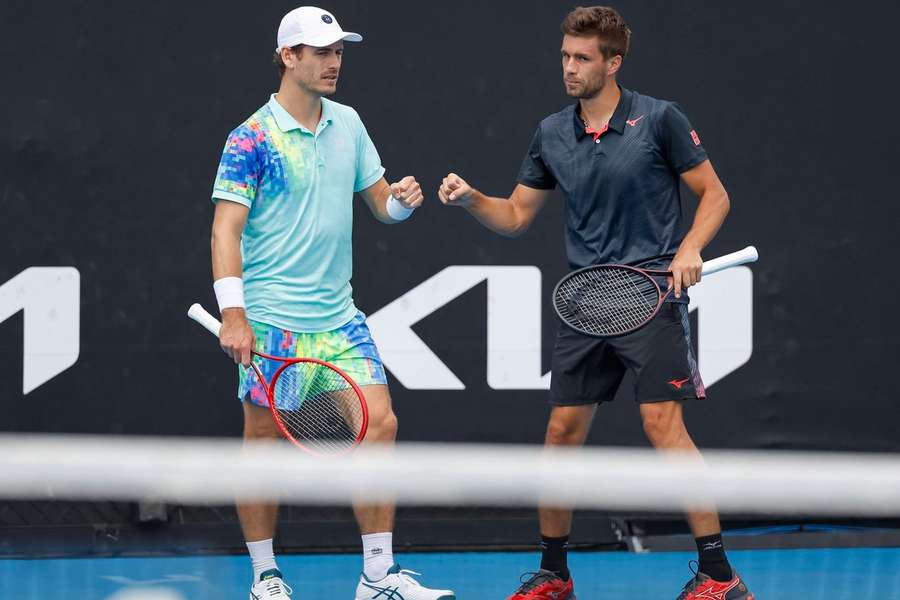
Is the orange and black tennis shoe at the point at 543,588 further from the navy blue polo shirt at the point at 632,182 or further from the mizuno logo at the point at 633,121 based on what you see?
the mizuno logo at the point at 633,121

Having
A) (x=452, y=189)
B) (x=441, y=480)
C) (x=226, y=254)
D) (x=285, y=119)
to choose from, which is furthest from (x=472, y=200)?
(x=441, y=480)

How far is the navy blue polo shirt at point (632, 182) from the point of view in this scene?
3.84 m

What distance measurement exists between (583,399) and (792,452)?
124cm

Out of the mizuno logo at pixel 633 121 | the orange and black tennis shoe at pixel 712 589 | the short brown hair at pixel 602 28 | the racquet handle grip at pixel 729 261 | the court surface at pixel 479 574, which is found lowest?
the orange and black tennis shoe at pixel 712 589

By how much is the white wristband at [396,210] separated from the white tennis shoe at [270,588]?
90 cm

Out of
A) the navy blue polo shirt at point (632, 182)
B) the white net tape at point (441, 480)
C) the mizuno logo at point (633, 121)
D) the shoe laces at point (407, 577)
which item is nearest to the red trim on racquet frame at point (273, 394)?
the shoe laces at point (407, 577)

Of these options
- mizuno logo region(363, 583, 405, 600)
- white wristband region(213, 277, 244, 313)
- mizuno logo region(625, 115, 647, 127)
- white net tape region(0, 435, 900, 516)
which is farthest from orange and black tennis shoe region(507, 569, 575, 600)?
white net tape region(0, 435, 900, 516)

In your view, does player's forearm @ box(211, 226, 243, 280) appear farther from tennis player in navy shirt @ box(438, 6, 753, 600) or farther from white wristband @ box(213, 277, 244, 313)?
tennis player in navy shirt @ box(438, 6, 753, 600)

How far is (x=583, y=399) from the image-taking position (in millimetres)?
3873

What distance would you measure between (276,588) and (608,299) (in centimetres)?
104

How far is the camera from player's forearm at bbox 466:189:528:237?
3.96 m

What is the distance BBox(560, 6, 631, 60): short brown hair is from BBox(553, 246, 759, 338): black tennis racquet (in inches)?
21.1

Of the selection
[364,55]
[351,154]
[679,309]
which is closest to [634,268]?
[679,309]

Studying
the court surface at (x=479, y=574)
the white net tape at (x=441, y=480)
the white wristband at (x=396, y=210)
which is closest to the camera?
the white net tape at (x=441, y=480)
